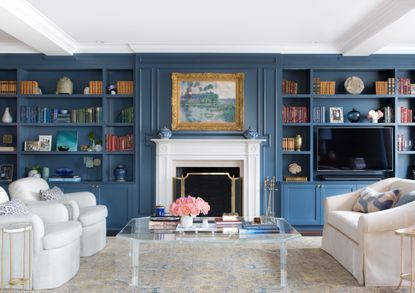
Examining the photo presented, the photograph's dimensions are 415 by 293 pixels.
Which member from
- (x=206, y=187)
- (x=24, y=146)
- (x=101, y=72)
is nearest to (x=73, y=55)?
(x=101, y=72)

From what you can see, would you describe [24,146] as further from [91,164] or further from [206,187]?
[206,187]

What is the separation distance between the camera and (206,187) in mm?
7160

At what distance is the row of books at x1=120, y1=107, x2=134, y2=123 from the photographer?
7.21 meters

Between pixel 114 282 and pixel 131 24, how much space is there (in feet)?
10.5

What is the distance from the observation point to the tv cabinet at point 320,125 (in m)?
7.12

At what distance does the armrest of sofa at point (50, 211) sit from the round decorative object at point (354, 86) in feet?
15.4

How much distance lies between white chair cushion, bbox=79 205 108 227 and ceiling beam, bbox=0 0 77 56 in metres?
2.23

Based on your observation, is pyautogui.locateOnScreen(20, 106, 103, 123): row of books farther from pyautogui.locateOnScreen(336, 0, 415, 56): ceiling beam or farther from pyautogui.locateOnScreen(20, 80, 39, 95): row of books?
pyautogui.locateOnScreen(336, 0, 415, 56): ceiling beam

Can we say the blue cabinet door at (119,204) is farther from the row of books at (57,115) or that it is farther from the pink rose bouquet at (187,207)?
the pink rose bouquet at (187,207)

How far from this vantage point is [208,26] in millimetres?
5926

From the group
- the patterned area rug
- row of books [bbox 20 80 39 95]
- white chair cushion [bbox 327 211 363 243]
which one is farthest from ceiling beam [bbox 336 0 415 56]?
row of books [bbox 20 80 39 95]

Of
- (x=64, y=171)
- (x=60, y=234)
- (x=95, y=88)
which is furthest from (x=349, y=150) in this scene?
(x=60, y=234)

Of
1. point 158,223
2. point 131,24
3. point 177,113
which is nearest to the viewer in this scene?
point 158,223

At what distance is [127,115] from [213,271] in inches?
131
